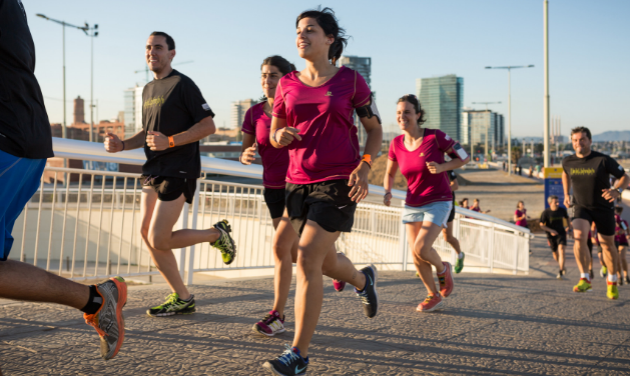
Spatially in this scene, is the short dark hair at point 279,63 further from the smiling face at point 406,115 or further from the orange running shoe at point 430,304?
the orange running shoe at point 430,304

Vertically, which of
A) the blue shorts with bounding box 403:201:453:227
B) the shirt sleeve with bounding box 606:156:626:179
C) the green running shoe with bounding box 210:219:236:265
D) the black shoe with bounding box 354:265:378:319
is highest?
the shirt sleeve with bounding box 606:156:626:179

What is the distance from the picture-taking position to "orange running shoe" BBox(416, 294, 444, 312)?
4.86 meters

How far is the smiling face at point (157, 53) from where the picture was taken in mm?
4012

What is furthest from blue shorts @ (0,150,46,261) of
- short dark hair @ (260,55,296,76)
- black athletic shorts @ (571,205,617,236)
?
black athletic shorts @ (571,205,617,236)

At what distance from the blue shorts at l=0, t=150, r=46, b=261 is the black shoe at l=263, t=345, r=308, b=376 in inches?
50.4

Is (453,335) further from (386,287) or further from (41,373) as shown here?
(41,373)

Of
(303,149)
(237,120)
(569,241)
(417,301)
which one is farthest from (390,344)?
(237,120)

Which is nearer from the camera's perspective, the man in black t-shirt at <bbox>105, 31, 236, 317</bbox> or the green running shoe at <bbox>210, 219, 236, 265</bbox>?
the man in black t-shirt at <bbox>105, 31, 236, 317</bbox>

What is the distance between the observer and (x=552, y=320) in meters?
4.76

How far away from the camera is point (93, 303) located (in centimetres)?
266

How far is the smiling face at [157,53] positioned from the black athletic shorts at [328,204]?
1583mm

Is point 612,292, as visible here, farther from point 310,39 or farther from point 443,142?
point 310,39

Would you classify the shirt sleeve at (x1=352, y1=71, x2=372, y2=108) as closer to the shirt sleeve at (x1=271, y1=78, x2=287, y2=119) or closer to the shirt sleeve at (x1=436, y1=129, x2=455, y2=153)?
the shirt sleeve at (x1=271, y1=78, x2=287, y2=119)

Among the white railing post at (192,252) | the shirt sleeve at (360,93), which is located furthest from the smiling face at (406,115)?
the shirt sleeve at (360,93)
